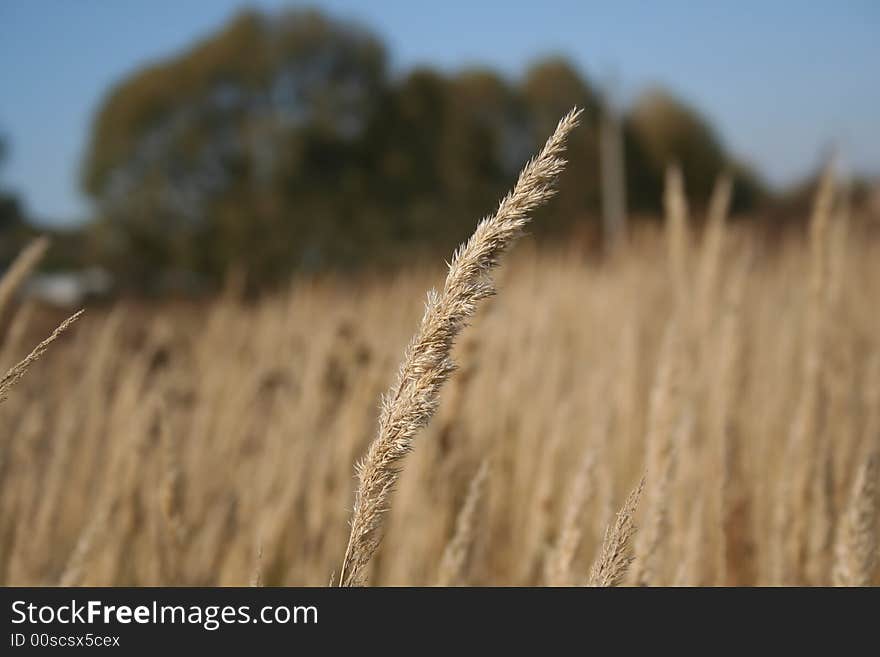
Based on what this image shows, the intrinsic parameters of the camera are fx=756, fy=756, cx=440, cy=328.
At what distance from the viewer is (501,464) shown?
2039mm

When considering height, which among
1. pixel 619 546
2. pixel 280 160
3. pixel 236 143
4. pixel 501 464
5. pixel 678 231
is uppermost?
pixel 236 143

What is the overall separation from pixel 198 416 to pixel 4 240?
6064 millimetres

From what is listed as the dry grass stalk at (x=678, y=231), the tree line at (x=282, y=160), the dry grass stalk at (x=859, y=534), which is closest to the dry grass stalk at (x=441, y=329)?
the dry grass stalk at (x=859, y=534)

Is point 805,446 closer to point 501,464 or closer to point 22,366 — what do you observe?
point 501,464

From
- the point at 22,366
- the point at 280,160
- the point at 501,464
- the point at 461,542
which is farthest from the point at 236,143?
the point at 22,366

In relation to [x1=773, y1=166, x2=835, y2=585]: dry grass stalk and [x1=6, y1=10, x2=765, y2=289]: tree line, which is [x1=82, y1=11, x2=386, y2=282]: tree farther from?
[x1=773, y1=166, x2=835, y2=585]: dry grass stalk

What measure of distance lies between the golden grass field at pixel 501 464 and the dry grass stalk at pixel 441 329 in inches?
8.5

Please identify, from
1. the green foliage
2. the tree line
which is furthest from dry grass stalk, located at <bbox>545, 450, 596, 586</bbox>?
the green foliage

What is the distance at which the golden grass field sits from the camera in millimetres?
1051

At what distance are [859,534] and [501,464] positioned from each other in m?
1.25

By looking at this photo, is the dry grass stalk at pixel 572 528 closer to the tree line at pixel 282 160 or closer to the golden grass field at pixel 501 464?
the golden grass field at pixel 501 464

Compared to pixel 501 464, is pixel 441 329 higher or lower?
lower
